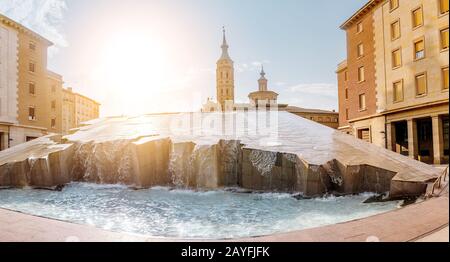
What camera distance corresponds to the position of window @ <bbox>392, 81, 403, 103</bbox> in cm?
2000

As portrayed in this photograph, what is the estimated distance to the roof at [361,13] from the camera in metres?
22.8

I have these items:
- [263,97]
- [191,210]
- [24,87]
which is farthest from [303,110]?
[191,210]

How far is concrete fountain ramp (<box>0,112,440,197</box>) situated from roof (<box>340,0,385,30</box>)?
16.2 meters

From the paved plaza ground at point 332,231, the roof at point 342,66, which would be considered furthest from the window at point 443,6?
the paved plaza ground at point 332,231

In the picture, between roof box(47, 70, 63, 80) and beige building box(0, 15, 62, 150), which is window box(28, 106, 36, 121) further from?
roof box(47, 70, 63, 80)

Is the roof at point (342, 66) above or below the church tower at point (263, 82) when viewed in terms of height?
below

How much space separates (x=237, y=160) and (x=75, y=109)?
65.3 metres

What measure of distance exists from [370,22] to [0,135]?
37.5 m

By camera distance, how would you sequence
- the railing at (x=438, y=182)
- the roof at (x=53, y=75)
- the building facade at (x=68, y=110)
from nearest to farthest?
the railing at (x=438, y=182), the roof at (x=53, y=75), the building facade at (x=68, y=110)

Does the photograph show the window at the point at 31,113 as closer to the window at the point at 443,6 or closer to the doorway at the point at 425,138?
the window at the point at 443,6

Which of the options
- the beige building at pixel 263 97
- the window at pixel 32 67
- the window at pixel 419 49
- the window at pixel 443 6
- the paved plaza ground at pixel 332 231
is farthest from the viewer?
the beige building at pixel 263 97

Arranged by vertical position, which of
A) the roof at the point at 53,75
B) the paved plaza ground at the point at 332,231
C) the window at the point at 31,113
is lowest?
the paved plaza ground at the point at 332,231
